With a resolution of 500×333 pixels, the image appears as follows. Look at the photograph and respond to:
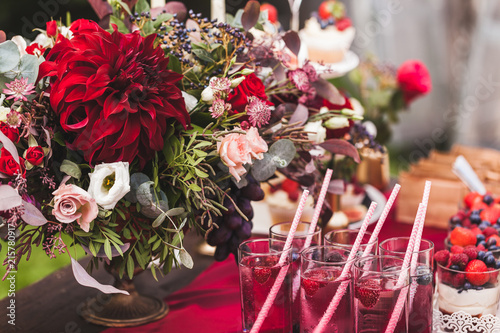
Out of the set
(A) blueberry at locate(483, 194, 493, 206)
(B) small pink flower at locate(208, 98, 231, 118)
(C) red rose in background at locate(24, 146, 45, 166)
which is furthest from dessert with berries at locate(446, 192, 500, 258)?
(C) red rose in background at locate(24, 146, 45, 166)

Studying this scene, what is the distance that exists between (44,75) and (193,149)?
25 cm

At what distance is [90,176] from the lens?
32.6 inches

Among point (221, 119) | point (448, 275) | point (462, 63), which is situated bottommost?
point (462, 63)

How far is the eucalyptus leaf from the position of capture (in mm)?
856

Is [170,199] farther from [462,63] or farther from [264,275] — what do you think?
[462,63]

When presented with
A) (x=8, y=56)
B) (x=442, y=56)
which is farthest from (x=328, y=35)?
(x=442, y=56)

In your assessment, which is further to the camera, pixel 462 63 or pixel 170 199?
pixel 462 63

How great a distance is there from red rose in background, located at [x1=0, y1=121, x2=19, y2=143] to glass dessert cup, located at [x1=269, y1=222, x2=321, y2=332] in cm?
42

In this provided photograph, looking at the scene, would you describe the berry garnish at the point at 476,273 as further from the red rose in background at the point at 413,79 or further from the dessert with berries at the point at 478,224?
the red rose in background at the point at 413,79

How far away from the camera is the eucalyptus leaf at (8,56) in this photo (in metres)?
0.86

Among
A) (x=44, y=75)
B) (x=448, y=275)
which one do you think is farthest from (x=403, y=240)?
(x=44, y=75)

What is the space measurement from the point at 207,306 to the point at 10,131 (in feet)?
1.68

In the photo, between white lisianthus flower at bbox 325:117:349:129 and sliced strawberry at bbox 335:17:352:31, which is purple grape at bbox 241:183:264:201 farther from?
sliced strawberry at bbox 335:17:352:31

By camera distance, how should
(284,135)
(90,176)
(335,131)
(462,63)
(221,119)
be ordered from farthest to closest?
(462,63)
(335,131)
(284,135)
(221,119)
(90,176)
